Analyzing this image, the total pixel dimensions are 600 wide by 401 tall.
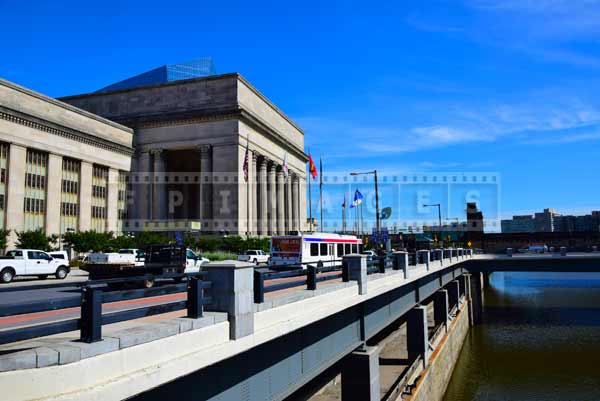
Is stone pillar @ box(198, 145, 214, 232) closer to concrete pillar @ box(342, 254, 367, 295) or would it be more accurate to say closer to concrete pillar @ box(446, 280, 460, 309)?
concrete pillar @ box(446, 280, 460, 309)

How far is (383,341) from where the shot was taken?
117 ft

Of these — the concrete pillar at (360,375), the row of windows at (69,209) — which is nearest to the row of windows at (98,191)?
the row of windows at (69,209)

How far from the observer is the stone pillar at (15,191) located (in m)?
53.0

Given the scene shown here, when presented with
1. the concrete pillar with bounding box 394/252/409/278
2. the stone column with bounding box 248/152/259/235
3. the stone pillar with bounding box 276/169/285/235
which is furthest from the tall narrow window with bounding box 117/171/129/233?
the concrete pillar with bounding box 394/252/409/278

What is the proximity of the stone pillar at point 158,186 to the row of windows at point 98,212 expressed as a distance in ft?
37.8

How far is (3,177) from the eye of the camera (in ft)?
174

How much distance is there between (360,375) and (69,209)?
5602 centimetres

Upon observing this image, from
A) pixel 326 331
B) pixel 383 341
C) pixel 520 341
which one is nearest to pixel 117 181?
pixel 383 341

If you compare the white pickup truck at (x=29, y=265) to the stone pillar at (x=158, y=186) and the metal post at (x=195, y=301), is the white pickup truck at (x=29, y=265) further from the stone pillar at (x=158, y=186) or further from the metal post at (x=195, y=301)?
the stone pillar at (x=158, y=186)

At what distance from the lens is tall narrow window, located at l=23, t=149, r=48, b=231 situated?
5597 cm

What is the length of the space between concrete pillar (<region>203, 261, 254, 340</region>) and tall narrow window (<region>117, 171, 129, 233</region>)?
67.9 m

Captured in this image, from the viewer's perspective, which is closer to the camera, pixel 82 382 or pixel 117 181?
pixel 82 382

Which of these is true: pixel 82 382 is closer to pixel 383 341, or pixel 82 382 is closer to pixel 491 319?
pixel 383 341

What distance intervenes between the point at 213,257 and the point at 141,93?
4394 centimetres
